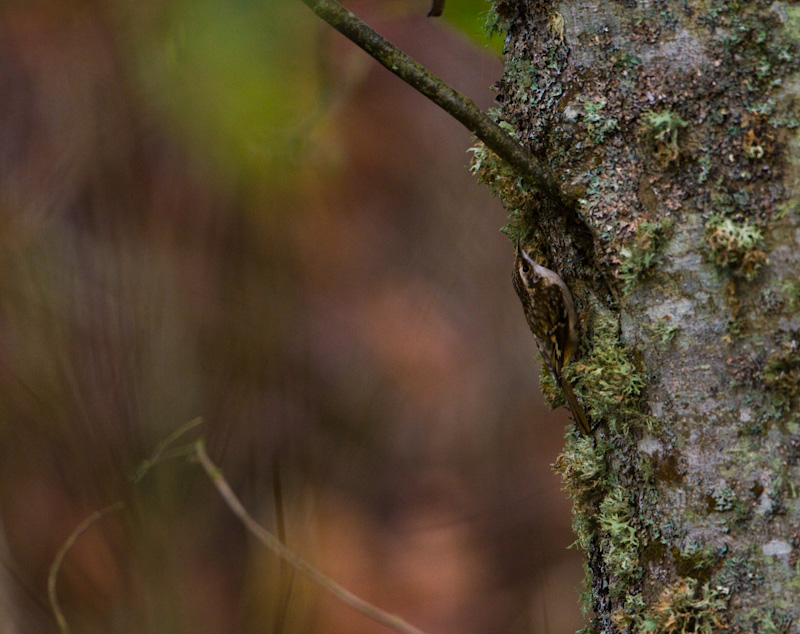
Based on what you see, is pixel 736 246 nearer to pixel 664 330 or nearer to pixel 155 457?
pixel 664 330

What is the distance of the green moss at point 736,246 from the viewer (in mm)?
906

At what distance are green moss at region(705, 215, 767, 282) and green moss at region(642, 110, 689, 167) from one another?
0.11 meters

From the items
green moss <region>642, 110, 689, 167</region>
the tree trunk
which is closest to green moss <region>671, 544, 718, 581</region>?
the tree trunk

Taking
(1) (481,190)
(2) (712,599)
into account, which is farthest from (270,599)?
(1) (481,190)

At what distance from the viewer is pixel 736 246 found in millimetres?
910

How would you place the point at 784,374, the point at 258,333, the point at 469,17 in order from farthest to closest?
the point at 258,333
the point at 469,17
the point at 784,374

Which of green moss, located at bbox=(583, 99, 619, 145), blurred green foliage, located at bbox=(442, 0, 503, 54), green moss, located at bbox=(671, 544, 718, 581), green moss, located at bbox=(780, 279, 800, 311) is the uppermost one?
blurred green foliage, located at bbox=(442, 0, 503, 54)

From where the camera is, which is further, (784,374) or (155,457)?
(155,457)

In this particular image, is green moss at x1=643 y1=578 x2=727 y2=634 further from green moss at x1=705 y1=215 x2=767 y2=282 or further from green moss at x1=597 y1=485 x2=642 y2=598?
green moss at x1=705 y1=215 x2=767 y2=282

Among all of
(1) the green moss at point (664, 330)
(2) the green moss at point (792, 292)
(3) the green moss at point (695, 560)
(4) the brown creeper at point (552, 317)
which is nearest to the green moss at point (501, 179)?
(4) the brown creeper at point (552, 317)

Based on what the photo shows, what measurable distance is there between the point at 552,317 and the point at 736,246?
45 centimetres

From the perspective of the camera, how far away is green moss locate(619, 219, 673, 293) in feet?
3.18

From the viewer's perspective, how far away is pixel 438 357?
4.22 m

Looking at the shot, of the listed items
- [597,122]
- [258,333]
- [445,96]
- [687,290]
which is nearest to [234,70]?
[445,96]
